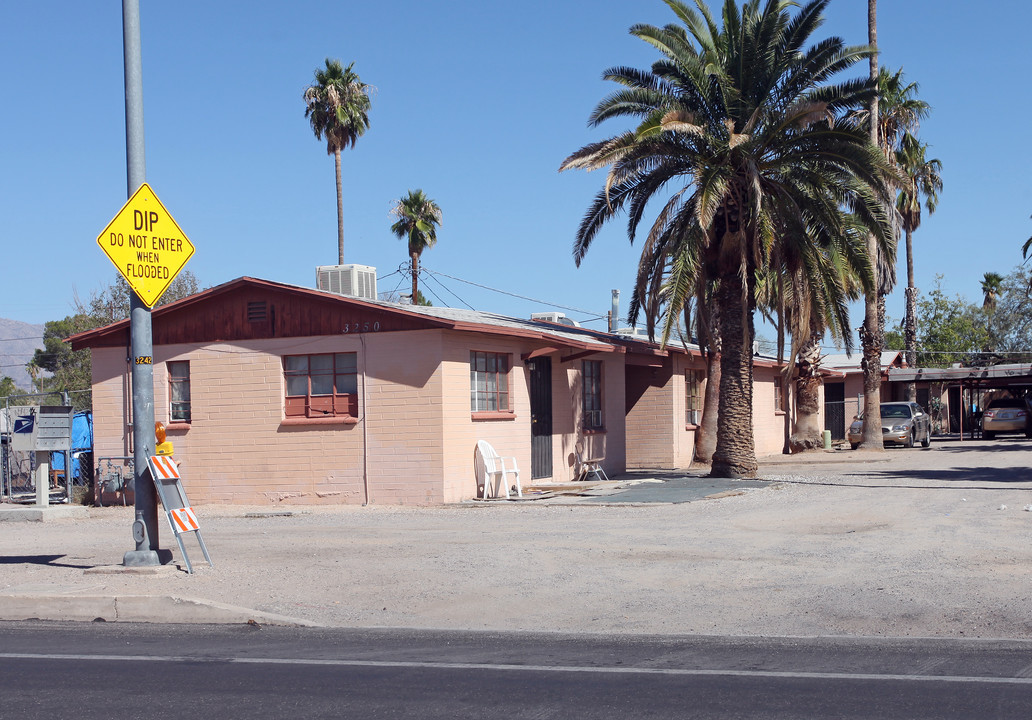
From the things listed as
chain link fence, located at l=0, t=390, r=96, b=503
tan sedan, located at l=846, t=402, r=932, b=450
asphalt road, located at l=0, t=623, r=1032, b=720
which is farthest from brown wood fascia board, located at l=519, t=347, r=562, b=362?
tan sedan, located at l=846, t=402, r=932, b=450

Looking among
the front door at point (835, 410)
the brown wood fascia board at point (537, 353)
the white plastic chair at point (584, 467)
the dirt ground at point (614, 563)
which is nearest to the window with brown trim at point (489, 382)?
the brown wood fascia board at point (537, 353)

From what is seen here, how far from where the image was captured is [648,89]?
847 inches

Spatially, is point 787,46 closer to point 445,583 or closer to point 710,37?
point 710,37

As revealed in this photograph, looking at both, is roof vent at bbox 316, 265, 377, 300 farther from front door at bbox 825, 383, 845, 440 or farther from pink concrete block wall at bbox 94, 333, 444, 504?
front door at bbox 825, 383, 845, 440

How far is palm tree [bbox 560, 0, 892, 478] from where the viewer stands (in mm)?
19891

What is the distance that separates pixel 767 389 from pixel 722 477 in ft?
42.9

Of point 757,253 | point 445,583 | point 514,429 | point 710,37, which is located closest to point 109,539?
point 445,583

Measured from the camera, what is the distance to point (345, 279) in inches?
878

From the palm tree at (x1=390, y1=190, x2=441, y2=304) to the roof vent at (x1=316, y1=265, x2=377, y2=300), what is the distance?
21764mm

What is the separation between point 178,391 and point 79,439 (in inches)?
213

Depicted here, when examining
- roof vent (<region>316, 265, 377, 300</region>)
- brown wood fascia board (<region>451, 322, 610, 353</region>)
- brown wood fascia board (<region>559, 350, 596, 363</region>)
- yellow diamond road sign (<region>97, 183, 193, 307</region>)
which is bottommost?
brown wood fascia board (<region>559, 350, 596, 363</region>)

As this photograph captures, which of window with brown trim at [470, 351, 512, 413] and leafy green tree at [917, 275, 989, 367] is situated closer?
window with brown trim at [470, 351, 512, 413]

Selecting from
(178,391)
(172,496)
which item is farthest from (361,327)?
(172,496)

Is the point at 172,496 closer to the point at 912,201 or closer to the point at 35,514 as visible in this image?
the point at 35,514
